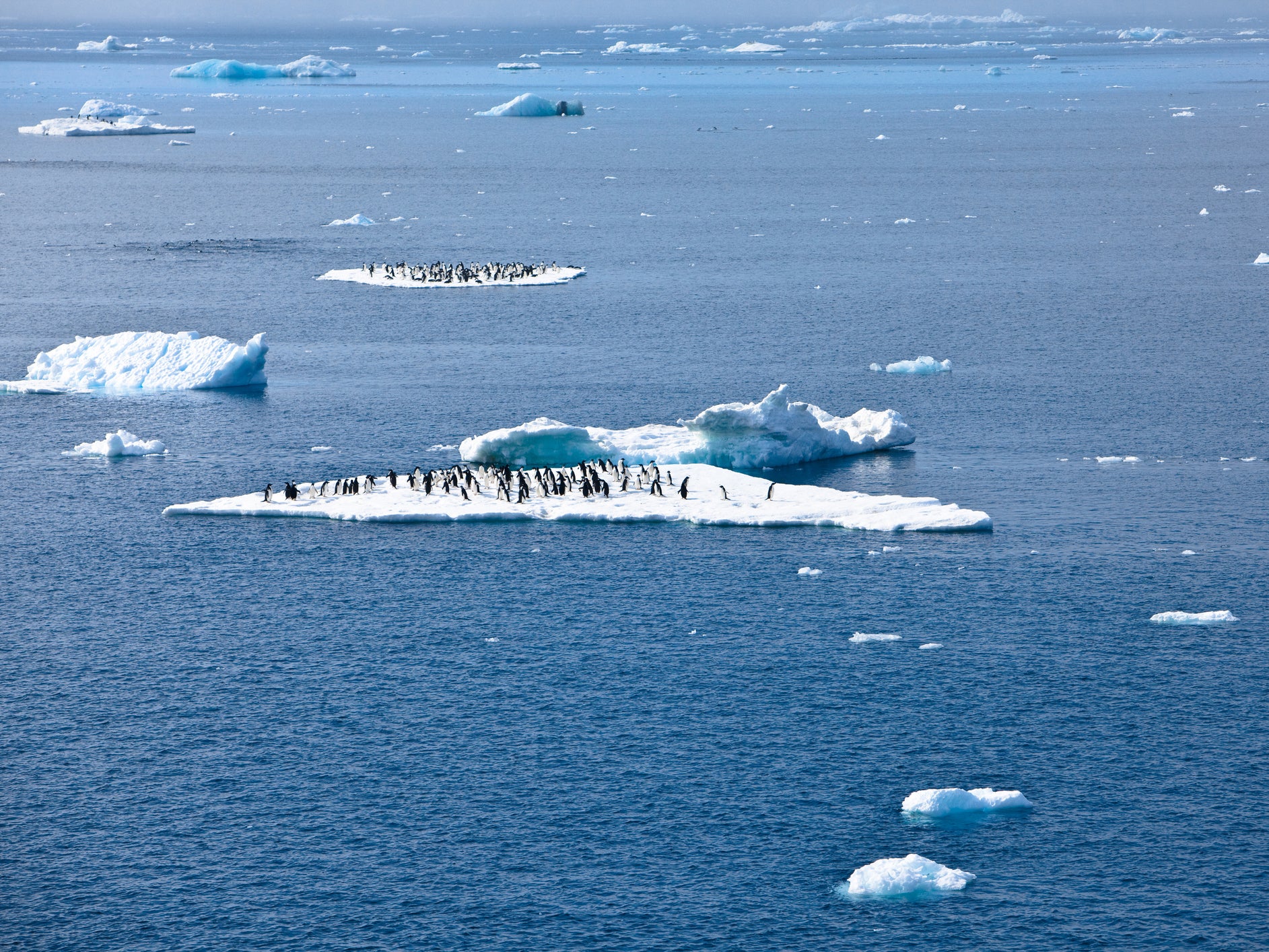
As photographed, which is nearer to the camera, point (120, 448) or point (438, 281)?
point (120, 448)

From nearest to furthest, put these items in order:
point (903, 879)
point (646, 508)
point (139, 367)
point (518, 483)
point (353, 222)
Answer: point (903, 879) → point (646, 508) → point (518, 483) → point (139, 367) → point (353, 222)

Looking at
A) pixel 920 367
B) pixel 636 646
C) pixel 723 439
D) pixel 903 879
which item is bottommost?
pixel 903 879

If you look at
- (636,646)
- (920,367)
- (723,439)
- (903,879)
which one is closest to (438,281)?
(920,367)

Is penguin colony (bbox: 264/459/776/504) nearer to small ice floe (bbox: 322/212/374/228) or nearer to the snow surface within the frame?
the snow surface

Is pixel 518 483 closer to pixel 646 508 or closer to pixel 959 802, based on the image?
pixel 646 508

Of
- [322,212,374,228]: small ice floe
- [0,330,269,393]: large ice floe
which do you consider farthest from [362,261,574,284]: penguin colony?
[0,330,269,393]: large ice floe

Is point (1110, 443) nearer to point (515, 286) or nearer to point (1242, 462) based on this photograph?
point (1242, 462)
